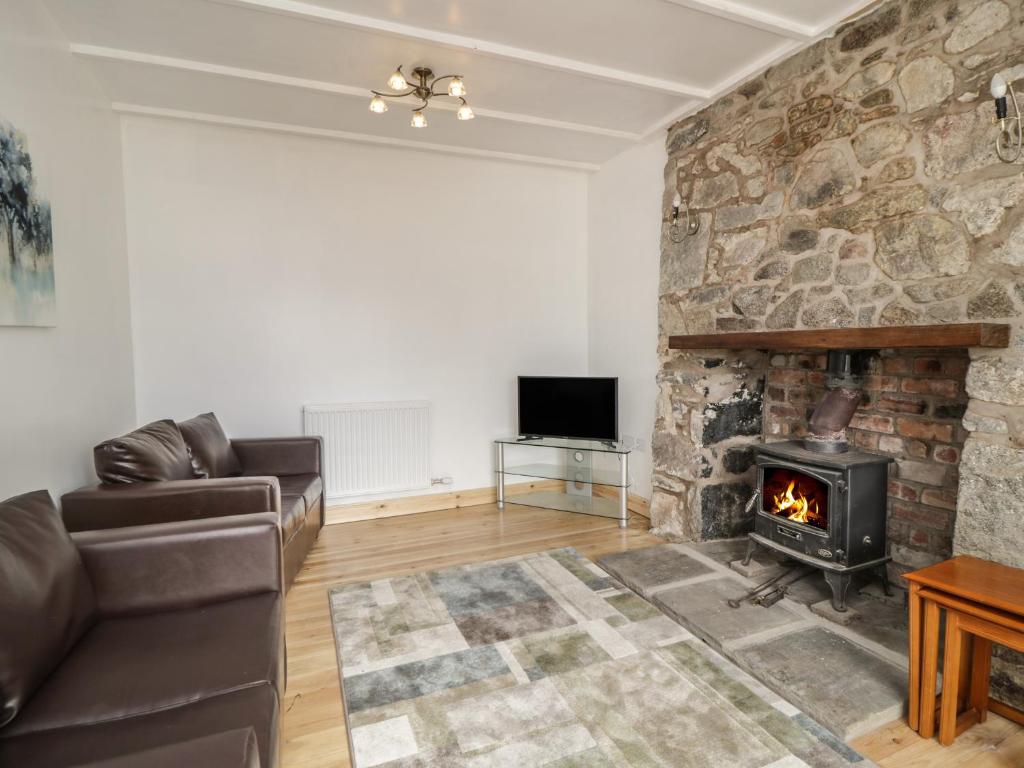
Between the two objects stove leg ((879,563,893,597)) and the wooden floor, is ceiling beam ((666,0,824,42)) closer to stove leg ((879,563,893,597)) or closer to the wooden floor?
stove leg ((879,563,893,597))

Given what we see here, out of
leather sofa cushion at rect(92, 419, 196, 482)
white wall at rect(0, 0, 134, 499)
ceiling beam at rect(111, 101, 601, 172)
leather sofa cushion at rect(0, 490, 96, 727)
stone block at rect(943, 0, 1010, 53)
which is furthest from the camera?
ceiling beam at rect(111, 101, 601, 172)

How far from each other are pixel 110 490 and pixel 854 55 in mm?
3777

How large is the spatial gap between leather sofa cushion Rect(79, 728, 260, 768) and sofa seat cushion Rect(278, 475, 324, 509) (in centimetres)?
207

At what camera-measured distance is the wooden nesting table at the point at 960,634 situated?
1604 mm

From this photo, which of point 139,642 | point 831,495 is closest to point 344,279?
point 139,642

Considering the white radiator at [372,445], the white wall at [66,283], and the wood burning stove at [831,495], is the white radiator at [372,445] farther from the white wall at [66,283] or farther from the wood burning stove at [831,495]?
the wood burning stove at [831,495]

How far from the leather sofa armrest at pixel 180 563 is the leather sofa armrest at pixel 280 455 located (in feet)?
5.49

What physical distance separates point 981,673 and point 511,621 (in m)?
1.71

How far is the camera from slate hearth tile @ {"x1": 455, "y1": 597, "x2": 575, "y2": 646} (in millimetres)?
2383

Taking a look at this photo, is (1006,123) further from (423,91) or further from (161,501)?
(161,501)

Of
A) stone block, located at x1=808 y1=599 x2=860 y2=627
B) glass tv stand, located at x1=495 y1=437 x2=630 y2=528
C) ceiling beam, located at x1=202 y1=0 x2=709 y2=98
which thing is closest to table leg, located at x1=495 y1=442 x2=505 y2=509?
glass tv stand, located at x1=495 y1=437 x2=630 y2=528

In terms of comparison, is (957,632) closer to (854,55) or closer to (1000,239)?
(1000,239)

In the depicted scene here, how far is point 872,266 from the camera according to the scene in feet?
7.99

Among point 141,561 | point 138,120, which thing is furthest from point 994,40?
point 138,120
